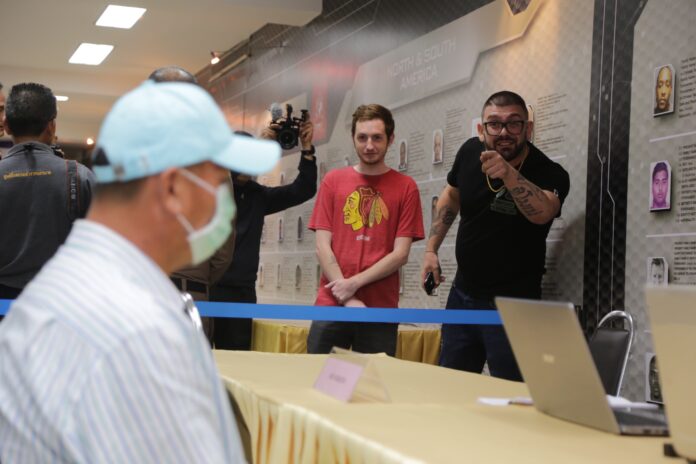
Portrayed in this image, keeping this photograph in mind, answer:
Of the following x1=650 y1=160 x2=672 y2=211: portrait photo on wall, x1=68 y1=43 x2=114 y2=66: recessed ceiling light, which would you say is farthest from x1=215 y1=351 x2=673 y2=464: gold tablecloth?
x1=68 y1=43 x2=114 y2=66: recessed ceiling light

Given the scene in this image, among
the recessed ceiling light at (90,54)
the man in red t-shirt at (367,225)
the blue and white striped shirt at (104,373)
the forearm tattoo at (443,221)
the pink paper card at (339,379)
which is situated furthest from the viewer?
the recessed ceiling light at (90,54)

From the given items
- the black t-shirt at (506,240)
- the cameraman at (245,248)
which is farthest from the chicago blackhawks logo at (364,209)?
the cameraman at (245,248)

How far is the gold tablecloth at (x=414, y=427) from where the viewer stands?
1396 millimetres

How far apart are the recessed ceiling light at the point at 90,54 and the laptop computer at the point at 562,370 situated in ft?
25.5

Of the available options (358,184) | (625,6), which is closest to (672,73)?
(625,6)

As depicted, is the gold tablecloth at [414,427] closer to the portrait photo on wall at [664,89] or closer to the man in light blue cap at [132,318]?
the man in light blue cap at [132,318]

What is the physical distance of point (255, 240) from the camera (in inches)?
172

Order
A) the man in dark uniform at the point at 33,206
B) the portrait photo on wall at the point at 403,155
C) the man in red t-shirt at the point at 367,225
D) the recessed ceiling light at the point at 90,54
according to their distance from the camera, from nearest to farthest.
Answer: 1. the man in dark uniform at the point at 33,206
2. the man in red t-shirt at the point at 367,225
3. the portrait photo on wall at the point at 403,155
4. the recessed ceiling light at the point at 90,54

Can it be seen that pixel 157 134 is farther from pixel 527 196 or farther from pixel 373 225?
pixel 373 225

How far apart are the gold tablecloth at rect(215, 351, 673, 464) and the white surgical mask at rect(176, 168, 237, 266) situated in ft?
1.44

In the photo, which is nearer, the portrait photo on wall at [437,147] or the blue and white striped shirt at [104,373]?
the blue and white striped shirt at [104,373]

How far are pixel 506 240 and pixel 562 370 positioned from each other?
1999 millimetres

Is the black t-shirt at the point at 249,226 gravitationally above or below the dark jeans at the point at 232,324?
above

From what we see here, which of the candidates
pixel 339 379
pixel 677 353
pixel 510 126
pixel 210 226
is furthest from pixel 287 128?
pixel 210 226
